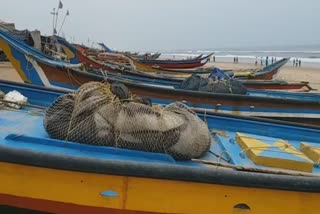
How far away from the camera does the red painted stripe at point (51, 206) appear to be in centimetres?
312

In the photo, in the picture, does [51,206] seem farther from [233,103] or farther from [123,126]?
[233,103]

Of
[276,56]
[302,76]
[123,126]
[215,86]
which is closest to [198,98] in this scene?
[215,86]

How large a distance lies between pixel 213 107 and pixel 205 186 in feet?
17.4

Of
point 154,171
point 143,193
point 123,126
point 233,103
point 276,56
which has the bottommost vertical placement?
point 276,56

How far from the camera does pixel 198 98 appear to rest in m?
8.22

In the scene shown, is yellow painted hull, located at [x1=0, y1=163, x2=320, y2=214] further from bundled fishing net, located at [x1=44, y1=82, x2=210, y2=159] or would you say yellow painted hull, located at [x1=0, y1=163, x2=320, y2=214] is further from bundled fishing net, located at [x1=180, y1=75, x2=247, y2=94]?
bundled fishing net, located at [x1=180, y1=75, x2=247, y2=94]

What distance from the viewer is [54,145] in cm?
339

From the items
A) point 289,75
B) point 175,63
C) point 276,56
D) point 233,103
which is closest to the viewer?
point 233,103

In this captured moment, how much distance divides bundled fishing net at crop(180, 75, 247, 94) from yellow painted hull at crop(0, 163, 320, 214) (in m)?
5.53

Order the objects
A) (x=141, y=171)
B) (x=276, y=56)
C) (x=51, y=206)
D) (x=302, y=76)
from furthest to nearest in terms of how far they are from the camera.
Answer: (x=276, y=56) < (x=302, y=76) < (x=51, y=206) < (x=141, y=171)

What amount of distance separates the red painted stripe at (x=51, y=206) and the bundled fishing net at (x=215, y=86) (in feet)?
18.8

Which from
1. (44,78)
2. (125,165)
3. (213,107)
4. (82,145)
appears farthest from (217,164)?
(44,78)

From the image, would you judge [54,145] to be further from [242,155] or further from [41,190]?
[242,155]

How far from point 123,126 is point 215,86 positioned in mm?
5524
